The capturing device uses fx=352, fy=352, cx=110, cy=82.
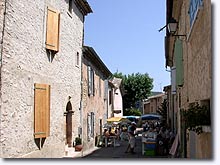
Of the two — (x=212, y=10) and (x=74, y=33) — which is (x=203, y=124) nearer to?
(x=212, y=10)

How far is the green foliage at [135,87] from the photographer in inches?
1443

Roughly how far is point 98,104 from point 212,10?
18.0m

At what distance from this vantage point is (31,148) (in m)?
10.1

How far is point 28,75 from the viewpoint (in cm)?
988

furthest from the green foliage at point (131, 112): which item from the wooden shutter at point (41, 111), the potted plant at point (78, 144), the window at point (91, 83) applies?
the wooden shutter at point (41, 111)

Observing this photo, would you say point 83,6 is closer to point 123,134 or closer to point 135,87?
point 123,134

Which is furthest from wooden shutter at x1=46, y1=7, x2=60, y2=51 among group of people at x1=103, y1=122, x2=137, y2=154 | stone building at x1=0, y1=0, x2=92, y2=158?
group of people at x1=103, y1=122, x2=137, y2=154

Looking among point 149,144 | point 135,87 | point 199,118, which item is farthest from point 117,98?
point 199,118

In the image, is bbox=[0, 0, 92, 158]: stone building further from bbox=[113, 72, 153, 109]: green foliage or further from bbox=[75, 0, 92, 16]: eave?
bbox=[113, 72, 153, 109]: green foliage

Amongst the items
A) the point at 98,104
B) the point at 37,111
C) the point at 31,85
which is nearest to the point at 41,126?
the point at 37,111

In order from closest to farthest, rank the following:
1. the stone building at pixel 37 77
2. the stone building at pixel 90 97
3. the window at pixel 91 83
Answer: the stone building at pixel 37 77, the stone building at pixel 90 97, the window at pixel 91 83

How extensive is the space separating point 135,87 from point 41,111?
1099 inches

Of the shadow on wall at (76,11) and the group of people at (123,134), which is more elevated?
the shadow on wall at (76,11)

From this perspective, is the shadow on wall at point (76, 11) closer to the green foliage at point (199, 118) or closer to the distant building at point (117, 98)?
the green foliage at point (199, 118)
